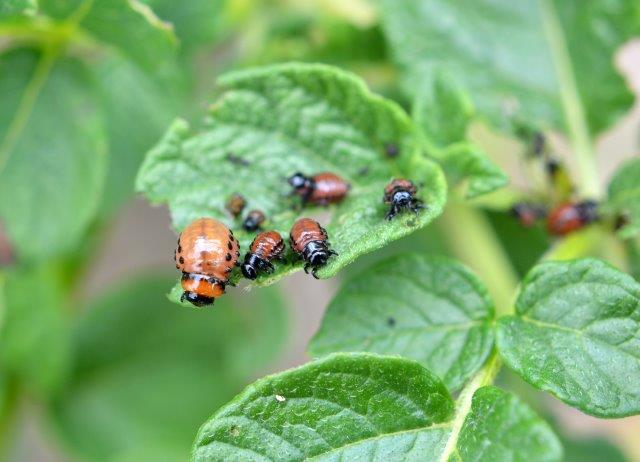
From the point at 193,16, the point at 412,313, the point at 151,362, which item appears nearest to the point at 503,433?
the point at 412,313

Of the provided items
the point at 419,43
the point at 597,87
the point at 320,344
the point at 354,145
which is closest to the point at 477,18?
the point at 419,43

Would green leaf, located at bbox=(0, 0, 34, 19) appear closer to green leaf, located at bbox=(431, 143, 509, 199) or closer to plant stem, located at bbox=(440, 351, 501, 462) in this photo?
green leaf, located at bbox=(431, 143, 509, 199)

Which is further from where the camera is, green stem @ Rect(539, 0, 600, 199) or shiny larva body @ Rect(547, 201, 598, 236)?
green stem @ Rect(539, 0, 600, 199)

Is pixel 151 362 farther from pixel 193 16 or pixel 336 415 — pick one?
pixel 336 415

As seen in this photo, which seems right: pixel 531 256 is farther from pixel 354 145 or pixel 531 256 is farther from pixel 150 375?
pixel 150 375

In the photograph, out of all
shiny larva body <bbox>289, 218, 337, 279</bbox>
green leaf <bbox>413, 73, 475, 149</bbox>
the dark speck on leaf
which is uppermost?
green leaf <bbox>413, 73, 475, 149</bbox>

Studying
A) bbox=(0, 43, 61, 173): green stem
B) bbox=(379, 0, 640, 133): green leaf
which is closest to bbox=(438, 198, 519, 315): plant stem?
Answer: bbox=(379, 0, 640, 133): green leaf
